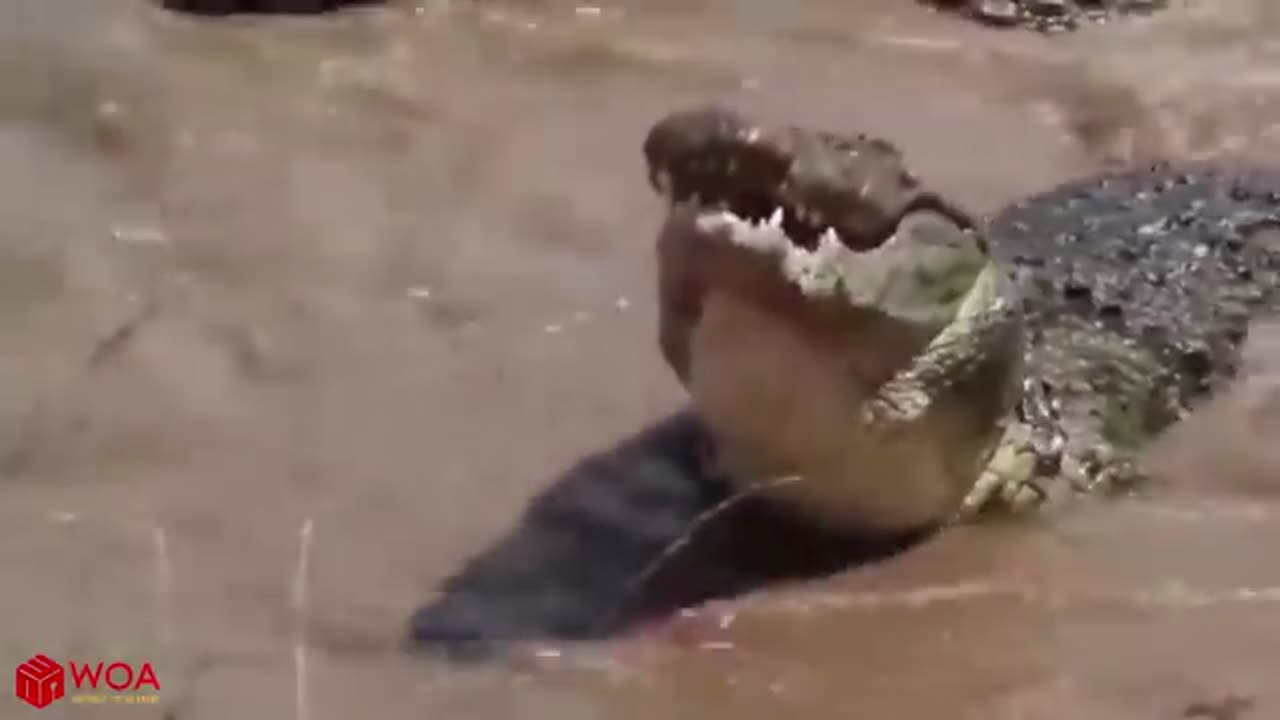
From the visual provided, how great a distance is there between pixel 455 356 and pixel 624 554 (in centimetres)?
50

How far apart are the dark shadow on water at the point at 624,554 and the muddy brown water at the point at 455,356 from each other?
38 millimetres

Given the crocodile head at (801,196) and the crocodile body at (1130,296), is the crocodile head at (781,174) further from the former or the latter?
the crocodile body at (1130,296)

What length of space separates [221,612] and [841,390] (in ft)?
2.20

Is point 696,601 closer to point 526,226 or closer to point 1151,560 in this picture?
point 1151,560

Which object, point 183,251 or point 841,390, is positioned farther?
point 183,251

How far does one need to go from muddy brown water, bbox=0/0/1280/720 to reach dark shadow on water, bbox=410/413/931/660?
0.04m

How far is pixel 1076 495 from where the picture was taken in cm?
205

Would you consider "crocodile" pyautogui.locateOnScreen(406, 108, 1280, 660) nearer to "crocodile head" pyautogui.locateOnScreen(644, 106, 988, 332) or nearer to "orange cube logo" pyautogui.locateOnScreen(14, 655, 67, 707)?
"crocodile head" pyautogui.locateOnScreen(644, 106, 988, 332)

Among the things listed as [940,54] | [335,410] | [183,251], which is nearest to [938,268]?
[335,410]

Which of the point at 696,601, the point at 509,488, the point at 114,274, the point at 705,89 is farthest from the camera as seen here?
the point at 705,89

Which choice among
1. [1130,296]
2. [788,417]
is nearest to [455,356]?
[788,417]

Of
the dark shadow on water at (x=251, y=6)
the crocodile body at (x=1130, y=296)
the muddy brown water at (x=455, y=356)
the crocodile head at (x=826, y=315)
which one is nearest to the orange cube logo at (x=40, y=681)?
the muddy brown water at (x=455, y=356)

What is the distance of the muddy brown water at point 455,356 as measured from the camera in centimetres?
159

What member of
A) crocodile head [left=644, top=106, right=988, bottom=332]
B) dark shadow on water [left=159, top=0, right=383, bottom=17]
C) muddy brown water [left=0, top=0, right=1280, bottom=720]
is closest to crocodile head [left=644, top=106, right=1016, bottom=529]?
crocodile head [left=644, top=106, right=988, bottom=332]
